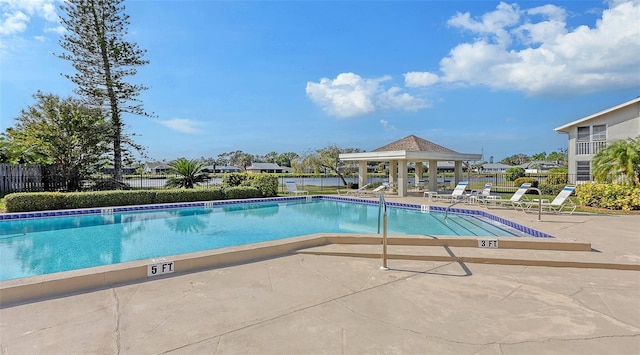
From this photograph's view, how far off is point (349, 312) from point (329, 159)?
85.5 ft

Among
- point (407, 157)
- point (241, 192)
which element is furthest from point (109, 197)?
point (407, 157)

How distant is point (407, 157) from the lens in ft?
55.7

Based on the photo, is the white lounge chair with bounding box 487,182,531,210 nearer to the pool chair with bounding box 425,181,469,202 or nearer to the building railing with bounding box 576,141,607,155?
the pool chair with bounding box 425,181,469,202

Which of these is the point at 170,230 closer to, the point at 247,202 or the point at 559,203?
the point at 247,202

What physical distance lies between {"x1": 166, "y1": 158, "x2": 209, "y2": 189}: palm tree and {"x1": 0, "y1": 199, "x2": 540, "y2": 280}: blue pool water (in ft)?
12.6

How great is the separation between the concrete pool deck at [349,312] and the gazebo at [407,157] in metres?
12.6

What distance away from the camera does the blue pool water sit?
715cm

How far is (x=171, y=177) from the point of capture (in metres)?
18.1

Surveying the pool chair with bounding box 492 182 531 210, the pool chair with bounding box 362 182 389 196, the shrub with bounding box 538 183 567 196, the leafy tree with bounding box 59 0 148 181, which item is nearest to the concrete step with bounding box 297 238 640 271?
the pool chair with bounding box 492 182 531 210

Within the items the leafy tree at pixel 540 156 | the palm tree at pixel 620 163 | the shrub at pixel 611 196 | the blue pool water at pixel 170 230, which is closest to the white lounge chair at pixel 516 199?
the blue pool water at pixel 170 230

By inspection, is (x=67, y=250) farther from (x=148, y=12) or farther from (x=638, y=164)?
(x=638, y=164)

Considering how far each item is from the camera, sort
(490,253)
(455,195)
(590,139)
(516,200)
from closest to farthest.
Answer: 1. (490,253)
2. (516,200)
3. (455,195)
4. (590,139)

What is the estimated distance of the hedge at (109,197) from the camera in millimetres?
11836

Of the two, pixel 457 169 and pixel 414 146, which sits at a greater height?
pixel 414 146
